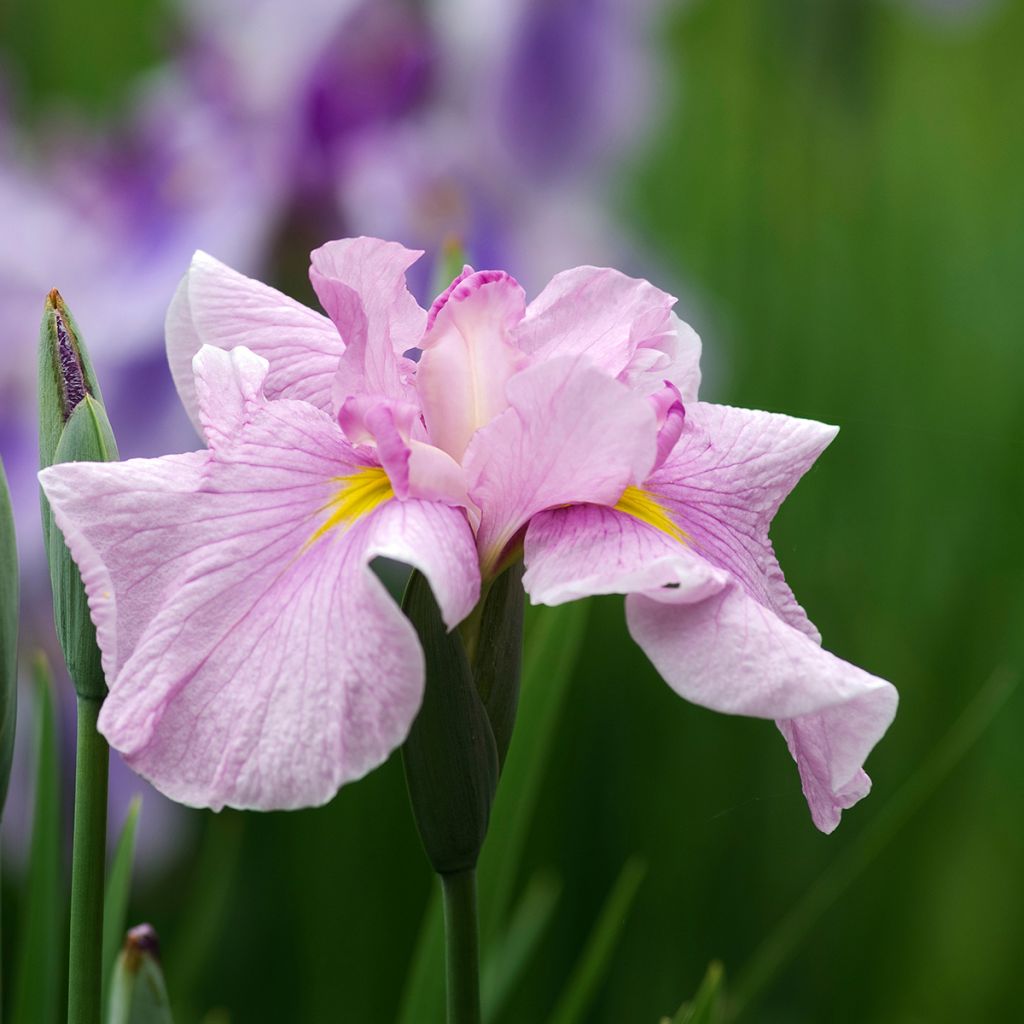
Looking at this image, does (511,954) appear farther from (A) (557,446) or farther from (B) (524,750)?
(A) (557,446)

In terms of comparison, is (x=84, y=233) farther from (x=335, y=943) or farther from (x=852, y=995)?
(x=852, y=995)

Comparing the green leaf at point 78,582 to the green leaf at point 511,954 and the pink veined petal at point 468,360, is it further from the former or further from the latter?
the green leaf at point 511,954

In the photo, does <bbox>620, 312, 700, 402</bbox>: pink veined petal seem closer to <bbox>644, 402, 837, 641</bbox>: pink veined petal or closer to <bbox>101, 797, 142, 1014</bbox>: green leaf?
<bbox>644, 402, 837, 641</bbox>: pink veined petal

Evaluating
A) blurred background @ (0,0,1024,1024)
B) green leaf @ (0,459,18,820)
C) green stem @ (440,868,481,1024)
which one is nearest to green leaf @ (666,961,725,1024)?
green stem @ (440,868,481,1024)

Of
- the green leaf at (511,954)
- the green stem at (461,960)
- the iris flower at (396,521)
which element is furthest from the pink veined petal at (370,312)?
the green leaf at (511,954)

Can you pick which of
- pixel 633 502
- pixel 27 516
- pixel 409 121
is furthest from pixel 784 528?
pixel 633 502

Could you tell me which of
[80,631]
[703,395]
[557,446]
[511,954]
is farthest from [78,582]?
[703,395]
